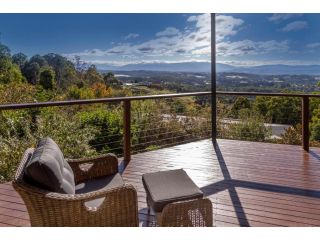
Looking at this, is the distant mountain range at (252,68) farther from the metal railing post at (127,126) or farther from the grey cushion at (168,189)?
the grey cushion at (168,189)

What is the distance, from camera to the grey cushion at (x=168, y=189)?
7.34 ft

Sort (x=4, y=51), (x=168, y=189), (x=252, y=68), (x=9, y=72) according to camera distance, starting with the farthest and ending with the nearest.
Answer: (x=4, y=51)
(x=9, y=72)
(x=252, y=68)
(x=168, y=189)

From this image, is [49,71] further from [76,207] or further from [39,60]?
[76,207]

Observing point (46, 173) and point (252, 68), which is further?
point (252, 68)

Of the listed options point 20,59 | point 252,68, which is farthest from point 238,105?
point 20,59

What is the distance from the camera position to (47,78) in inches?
558

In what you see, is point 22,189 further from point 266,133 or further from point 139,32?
point 139,32

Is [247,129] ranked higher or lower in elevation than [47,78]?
lower

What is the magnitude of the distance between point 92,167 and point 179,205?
1048mm

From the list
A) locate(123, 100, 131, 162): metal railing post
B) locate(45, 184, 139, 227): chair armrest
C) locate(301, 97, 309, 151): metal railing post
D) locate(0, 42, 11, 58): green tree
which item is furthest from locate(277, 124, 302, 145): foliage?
locate(0, 42, 11, 58): green tree

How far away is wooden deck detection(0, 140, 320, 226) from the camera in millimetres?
2892

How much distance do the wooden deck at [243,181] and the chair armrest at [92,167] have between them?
44 cm

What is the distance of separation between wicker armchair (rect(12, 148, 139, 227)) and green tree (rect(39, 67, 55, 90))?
40.7ft
